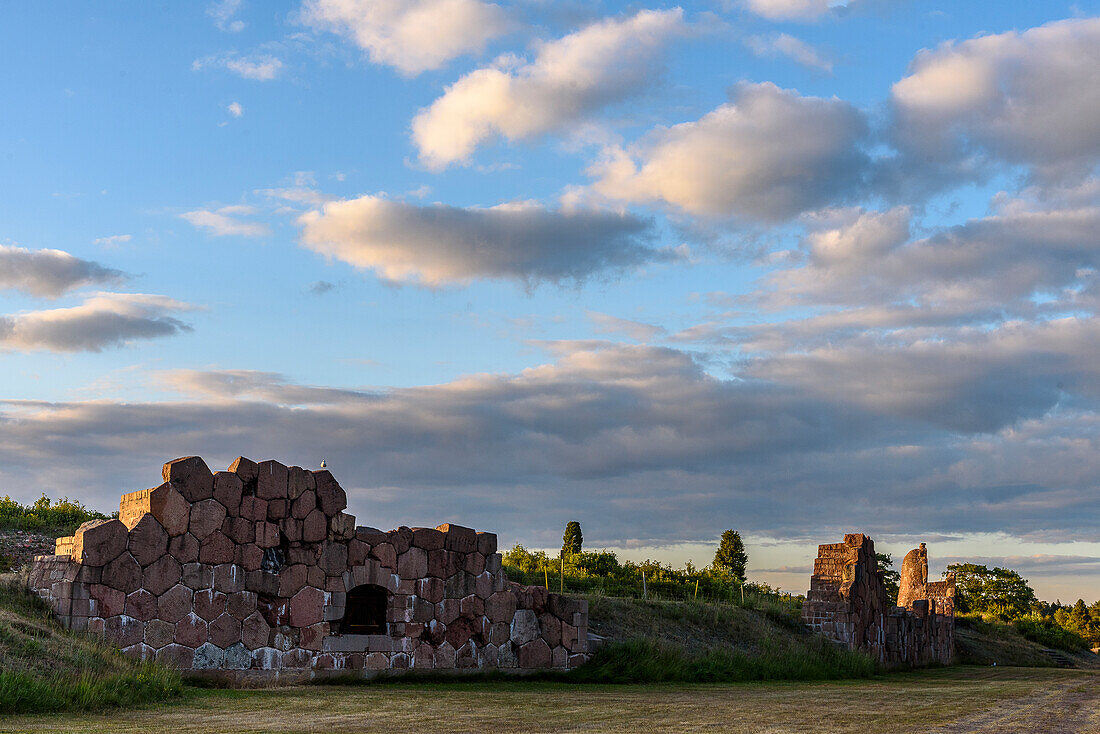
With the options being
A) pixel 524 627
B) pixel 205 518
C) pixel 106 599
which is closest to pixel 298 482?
pixel 205 518

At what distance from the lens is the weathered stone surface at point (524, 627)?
20859 millimetres

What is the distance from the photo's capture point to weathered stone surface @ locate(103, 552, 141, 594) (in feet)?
54.5

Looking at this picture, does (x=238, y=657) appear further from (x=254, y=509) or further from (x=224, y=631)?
(x=254, y=509)

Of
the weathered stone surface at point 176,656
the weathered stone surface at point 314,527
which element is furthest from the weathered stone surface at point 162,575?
the weathered stone surface at point 314,527

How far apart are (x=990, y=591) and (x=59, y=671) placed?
62603 millimetres

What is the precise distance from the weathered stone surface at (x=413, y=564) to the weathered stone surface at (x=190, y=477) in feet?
13.2

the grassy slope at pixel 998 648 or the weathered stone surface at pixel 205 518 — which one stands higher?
the weathered stone surface at pixel 205 518

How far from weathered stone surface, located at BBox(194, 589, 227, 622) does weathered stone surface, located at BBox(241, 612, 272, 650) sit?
20.1 inches

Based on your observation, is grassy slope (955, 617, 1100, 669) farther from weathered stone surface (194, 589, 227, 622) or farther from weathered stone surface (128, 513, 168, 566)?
weathered stone surface (128, 513, 168, 566)

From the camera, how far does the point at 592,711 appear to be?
44.9ft

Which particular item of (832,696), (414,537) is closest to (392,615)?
(414,537)

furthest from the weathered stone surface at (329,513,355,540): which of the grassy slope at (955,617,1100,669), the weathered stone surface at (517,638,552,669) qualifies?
the grassy slope at (955,617,1100,669)

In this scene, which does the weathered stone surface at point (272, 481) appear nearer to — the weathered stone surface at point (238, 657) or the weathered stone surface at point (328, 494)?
the weathered stone surface at point (328, 494)

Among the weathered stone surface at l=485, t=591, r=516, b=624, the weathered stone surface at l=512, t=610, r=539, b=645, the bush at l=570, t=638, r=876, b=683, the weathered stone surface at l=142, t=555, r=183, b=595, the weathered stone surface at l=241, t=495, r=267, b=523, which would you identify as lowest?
Answer: the bush at l=570, t=638, r=876, b=683
